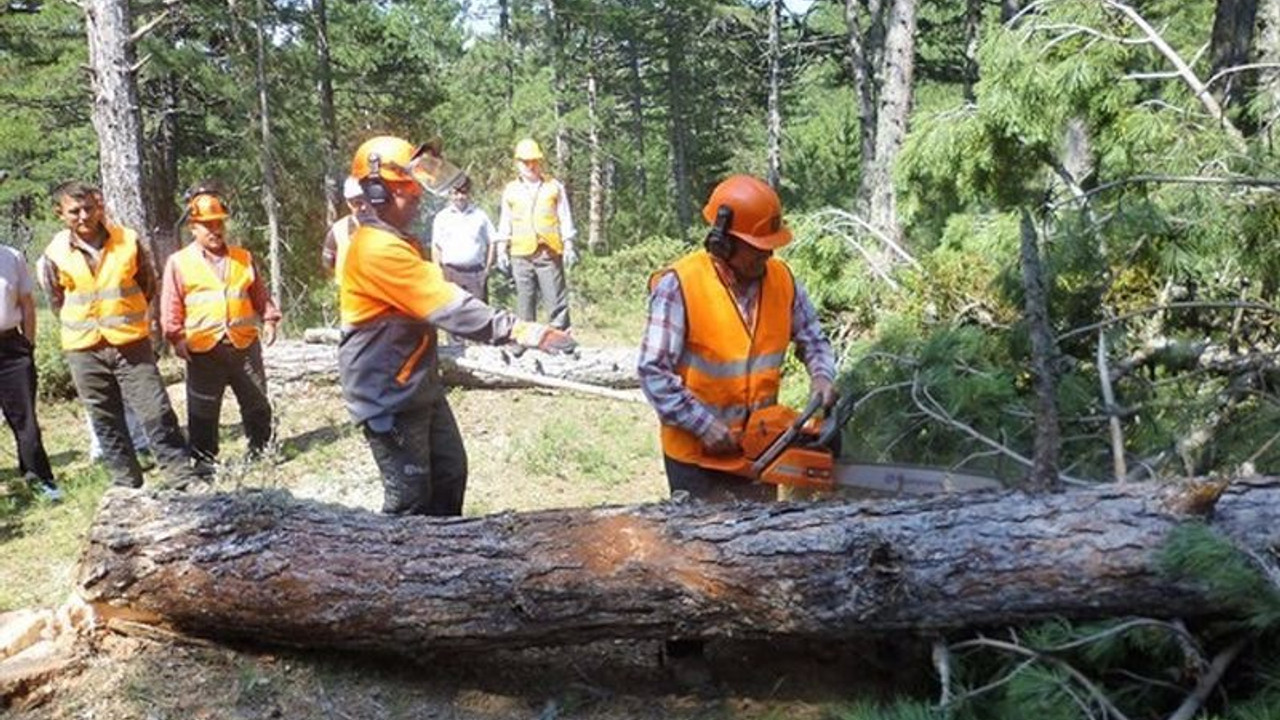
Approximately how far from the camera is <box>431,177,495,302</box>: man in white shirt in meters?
8.15

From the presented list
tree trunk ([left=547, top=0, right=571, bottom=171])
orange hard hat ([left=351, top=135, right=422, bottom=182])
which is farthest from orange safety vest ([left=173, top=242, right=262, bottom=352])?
tree trunk ([left=547, top=0, right=571, bottom=171])

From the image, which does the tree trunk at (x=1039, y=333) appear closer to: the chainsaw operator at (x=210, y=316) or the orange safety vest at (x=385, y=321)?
the orange safety vest at (x=385, y=321)

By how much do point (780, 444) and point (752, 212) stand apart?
0.78 m

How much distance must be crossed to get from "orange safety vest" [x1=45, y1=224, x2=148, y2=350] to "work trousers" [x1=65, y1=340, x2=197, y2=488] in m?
0.07

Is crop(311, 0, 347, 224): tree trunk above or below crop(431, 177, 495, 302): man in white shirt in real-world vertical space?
above

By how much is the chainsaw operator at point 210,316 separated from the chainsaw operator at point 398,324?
7.08ft

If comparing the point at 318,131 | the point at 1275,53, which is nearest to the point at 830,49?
Answer: the point at 318,131

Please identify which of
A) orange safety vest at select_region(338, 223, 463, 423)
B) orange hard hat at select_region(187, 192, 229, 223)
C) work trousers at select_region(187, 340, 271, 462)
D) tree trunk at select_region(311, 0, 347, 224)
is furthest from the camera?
tree trunk at select_region(311, 0, 347, 224)

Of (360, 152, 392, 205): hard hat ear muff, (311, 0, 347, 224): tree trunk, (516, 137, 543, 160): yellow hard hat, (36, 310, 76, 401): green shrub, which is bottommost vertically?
(36, 310, 76, 401): green shrub

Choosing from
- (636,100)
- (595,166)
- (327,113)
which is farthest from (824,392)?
(636,100)

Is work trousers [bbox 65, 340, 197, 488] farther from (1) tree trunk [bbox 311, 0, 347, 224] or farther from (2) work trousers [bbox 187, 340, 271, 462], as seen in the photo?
(1) tree trunk [bbox 311, 0, 347, 224]

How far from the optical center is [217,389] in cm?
570

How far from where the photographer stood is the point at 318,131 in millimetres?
15008

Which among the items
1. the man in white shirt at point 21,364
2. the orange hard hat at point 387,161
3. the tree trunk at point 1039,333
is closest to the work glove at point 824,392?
the tree trunk at point 1039,333
